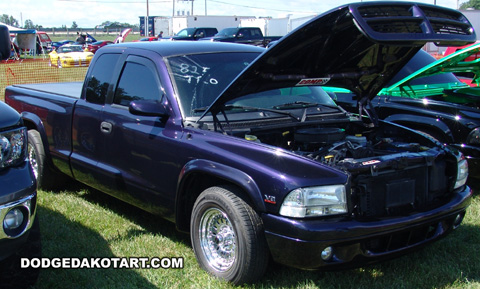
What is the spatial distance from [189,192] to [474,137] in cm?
300

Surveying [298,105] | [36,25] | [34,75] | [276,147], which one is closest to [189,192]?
[276,147]

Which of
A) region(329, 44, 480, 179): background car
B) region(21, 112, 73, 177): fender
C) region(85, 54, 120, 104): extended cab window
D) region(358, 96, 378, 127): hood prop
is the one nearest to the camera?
region(358, 96, 378, 127): hood prop

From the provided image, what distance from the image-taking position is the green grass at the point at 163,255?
3.55 meters

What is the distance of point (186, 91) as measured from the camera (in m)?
4.08

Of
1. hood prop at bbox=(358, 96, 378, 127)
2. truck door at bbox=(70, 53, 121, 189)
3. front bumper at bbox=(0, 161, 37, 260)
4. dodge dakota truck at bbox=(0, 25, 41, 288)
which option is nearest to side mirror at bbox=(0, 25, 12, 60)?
dodge dakota truck at bbox=(0, 25, 41, 288)

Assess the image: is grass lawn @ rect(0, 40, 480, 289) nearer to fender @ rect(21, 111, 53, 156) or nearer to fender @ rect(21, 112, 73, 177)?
fender @ rect(21, 112, 73, 177)

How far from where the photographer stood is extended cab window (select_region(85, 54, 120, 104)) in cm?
479

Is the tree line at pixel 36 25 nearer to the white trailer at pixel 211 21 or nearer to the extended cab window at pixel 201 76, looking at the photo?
the white trailer at pixel 211 21

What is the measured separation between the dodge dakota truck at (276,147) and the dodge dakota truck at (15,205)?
99cm

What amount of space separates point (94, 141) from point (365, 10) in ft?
8.91

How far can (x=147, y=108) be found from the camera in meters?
3.85

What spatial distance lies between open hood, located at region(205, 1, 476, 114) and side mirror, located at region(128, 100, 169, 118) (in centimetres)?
41

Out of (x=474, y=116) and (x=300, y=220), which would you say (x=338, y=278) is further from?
(x=474, y=116)

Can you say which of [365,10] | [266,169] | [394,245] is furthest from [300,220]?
[365,10]
